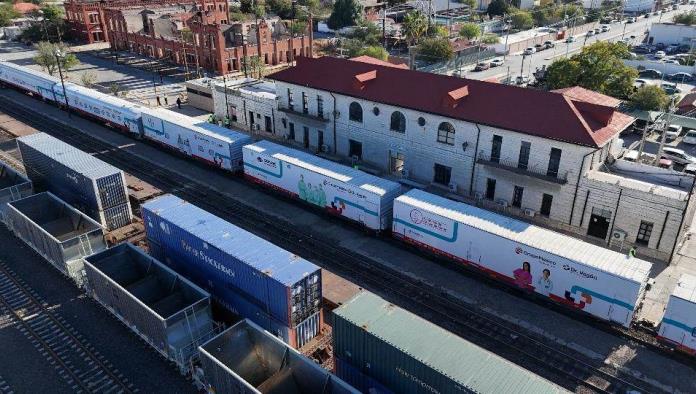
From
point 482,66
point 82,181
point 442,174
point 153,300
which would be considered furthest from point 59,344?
point 482,66

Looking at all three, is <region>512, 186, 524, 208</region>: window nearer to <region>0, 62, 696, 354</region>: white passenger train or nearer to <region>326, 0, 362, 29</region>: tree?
<region>0, 62, 696, 354</region>: white passenger train

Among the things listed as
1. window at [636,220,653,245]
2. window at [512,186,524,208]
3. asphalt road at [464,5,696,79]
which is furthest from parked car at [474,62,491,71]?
window at [636,220,653,245]

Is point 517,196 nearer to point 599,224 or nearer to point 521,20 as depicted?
point 599,224

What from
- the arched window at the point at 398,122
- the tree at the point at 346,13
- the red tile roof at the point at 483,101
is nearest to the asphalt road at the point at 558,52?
the tree at the point at 346,13

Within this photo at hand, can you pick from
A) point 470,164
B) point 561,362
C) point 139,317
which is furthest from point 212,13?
point 561,362

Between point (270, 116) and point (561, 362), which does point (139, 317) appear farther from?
point (270, 116)
